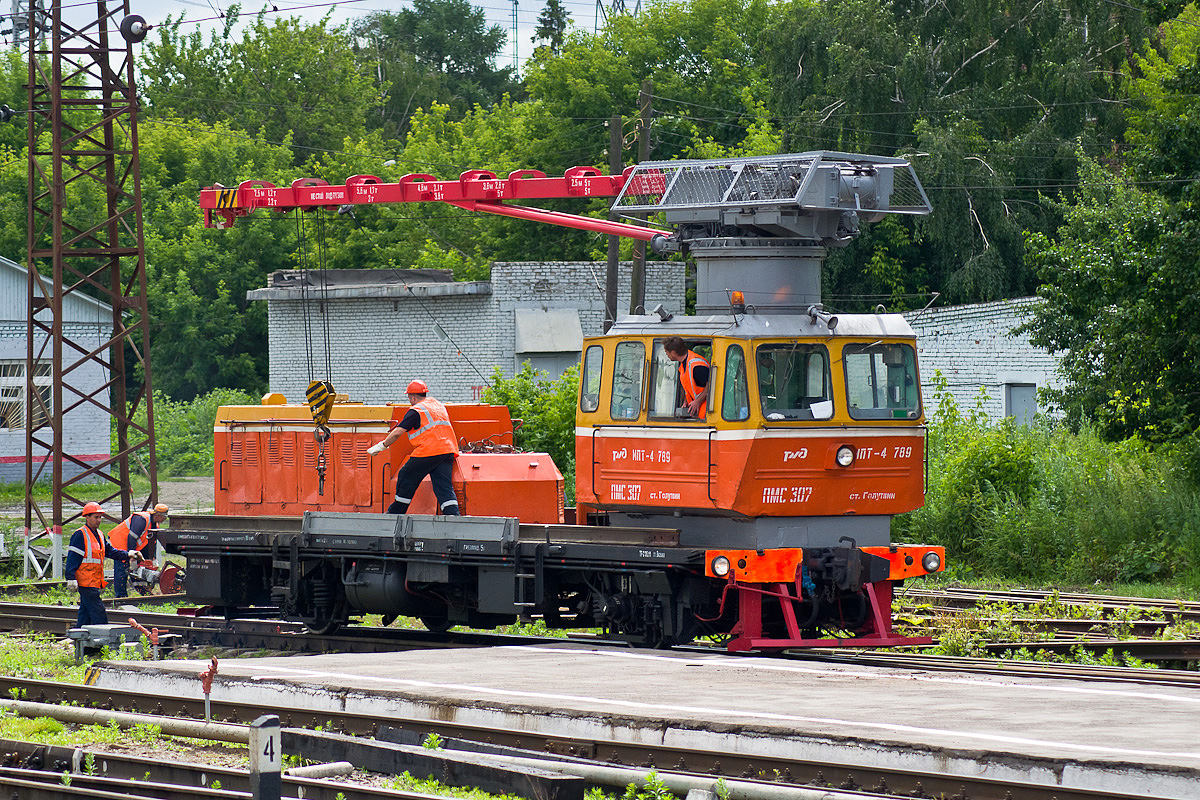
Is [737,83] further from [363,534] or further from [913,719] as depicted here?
[913,719]

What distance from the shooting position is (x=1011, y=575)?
1994 centimetres

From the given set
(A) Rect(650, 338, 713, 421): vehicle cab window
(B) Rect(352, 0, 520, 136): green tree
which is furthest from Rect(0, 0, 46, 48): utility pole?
(B) Rect(352, 0, 520, 136): green tree

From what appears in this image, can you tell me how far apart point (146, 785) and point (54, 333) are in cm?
1572

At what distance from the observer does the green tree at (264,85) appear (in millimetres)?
66062

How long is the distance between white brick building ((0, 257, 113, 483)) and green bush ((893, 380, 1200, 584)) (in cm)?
2221

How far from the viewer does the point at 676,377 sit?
475 inches

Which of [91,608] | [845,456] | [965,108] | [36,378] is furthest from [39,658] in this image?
[965,108]

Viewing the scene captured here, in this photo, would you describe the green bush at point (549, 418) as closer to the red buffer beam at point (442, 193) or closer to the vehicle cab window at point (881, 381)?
the red buffer beam at point (442, 193)

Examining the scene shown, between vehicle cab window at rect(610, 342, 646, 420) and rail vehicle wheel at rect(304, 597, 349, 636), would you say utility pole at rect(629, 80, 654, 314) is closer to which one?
rail vehicle wheel at rect(304, 597, 349, 636)

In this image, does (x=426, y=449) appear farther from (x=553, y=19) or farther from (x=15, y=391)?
(x=553, y=19)

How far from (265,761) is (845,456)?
6.75 m

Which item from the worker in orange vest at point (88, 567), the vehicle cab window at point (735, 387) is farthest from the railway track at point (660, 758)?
the vehicle cab window at point (735, 387)

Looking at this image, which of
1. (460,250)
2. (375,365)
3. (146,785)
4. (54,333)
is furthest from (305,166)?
(146,785)

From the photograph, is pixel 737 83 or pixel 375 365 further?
pixel 737 83
